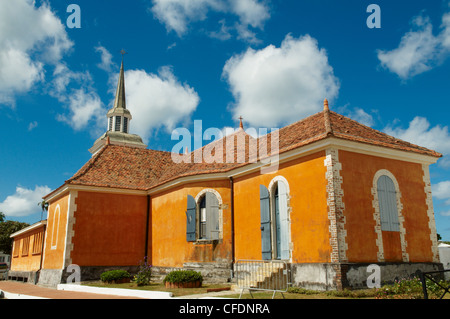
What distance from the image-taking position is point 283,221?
14945mm

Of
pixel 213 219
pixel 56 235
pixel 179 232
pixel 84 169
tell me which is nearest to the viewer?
pixel 213 219

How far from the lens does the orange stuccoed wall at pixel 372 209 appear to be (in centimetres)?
1316

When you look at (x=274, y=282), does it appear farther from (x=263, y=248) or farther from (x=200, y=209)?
(x=200, y=209)

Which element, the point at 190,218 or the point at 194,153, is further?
the point at 194,153

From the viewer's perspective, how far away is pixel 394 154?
49.0ft

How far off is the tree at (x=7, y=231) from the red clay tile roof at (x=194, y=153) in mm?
32757

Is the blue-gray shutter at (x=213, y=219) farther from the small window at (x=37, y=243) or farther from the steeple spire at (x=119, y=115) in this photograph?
the steeple spire at (x=119, y=115)

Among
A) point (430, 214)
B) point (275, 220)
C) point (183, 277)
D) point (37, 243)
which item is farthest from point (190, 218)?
point (37, 243)

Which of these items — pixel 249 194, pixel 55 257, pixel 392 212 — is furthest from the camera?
pixel 55 257

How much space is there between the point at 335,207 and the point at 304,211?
134cm

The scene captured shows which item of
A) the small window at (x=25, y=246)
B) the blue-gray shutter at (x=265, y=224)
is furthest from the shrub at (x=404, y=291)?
the small window at (x=25, y=246)

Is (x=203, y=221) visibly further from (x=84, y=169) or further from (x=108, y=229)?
(x=84, y=169)
